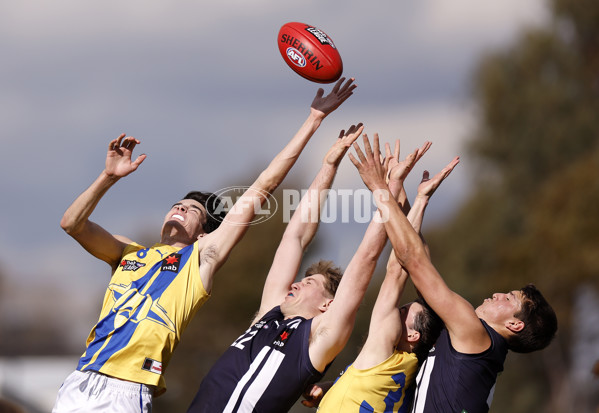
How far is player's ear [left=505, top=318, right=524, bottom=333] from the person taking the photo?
17.8ft

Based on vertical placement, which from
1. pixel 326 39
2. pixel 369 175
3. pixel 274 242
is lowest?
pixel 369 175

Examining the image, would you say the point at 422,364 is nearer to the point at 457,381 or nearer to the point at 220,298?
the point at 457,381

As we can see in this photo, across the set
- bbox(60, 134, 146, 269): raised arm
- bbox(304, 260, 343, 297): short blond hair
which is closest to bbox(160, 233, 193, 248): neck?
bbox(60, 134, 146, 269): raised arm

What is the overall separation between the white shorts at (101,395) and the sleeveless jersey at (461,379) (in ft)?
6.26

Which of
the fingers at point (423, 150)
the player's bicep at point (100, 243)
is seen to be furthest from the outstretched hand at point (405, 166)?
the player's bicep at point (100, 243)

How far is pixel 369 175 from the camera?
5.32 metres

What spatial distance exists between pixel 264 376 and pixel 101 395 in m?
1.15

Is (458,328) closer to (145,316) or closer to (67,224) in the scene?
(145,316)

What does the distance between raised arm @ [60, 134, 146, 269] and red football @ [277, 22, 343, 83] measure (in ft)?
4.84

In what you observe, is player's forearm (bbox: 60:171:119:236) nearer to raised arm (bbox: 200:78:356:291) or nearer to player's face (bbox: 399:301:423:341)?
raised arm (bbox: 200:78:356:291)

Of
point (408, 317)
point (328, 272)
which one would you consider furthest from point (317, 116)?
point (408, 317)

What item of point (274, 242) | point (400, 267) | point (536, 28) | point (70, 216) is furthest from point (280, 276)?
point (536, 28)

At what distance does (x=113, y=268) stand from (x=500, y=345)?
9.91 ft

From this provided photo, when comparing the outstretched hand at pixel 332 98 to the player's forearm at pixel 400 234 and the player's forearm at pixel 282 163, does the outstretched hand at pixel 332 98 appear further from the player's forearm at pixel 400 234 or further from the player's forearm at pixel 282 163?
the player's forearm at pixel 400 234
